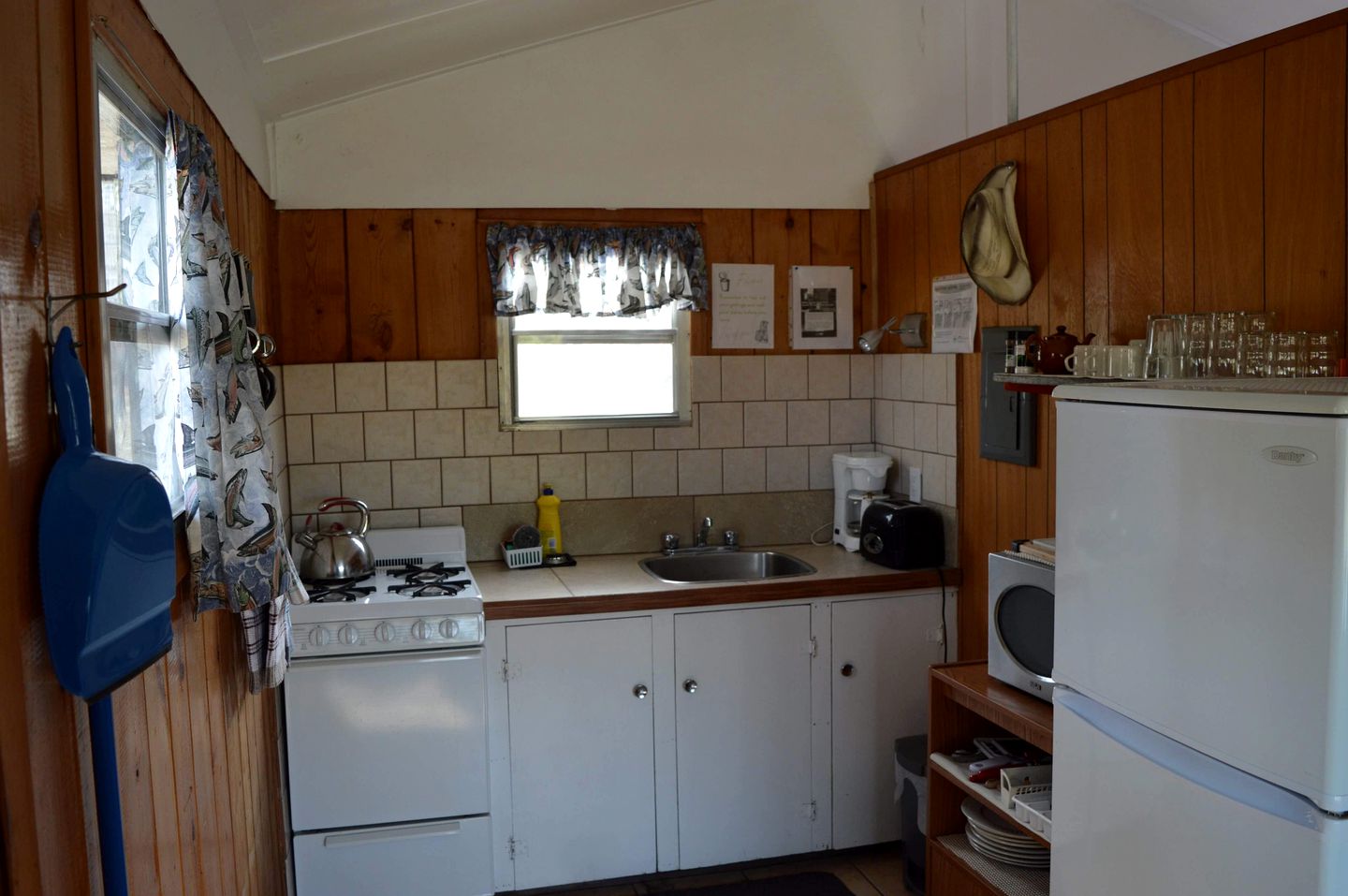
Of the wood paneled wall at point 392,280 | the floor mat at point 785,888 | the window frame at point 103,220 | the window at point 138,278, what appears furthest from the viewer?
the wood paneled wall at point 392,280

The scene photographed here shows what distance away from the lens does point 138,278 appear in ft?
5.85

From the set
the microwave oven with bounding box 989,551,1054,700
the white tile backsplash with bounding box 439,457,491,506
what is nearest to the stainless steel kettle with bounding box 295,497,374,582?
the white tile backsplash with bounding box 439,457,491,506

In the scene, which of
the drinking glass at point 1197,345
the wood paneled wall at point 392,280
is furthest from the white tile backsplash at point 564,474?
the drinking glass at point 1197,345

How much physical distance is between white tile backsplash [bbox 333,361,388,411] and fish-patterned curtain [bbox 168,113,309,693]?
64.2 inches

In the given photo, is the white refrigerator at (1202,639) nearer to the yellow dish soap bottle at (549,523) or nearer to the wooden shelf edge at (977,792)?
the wooden shelf edge at (977,792)

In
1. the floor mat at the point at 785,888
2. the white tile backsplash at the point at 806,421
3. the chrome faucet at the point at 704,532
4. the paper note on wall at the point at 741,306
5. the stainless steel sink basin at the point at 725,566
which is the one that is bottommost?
the floor mat at the point at 785,888

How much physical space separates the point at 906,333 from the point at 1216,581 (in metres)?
2.15

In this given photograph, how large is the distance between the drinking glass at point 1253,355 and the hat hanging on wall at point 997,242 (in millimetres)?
1029

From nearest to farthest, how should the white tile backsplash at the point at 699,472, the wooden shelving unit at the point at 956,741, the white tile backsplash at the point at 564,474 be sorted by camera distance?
the wooden shelving unit at the point at 956,741 < the white tile backsplash at the point at 564,474 < the white tile backsplash at the point at 699,472

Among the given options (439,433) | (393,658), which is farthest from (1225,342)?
(439,433)

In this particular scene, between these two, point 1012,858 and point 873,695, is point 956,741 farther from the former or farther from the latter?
point 873,695

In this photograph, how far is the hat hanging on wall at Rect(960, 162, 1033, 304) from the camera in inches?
127

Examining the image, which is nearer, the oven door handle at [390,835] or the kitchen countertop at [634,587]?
the oven door handle at [390,835]

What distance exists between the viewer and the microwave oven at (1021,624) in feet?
9.01
